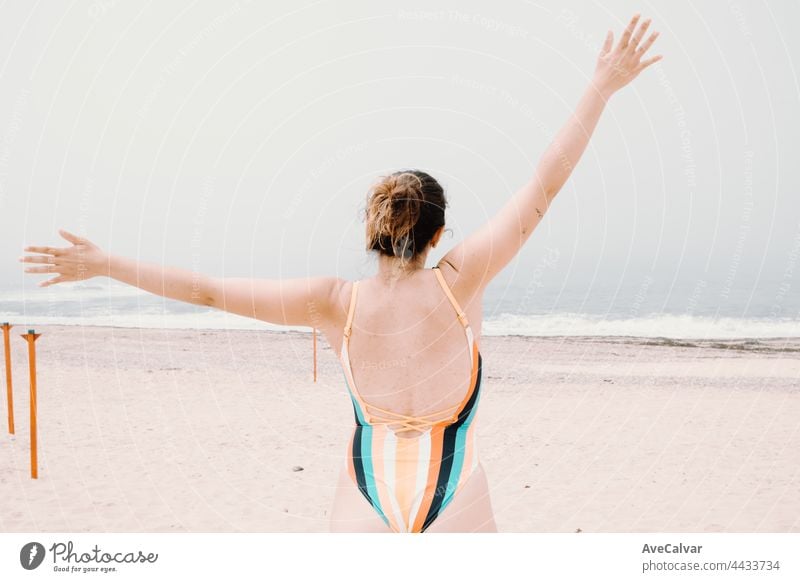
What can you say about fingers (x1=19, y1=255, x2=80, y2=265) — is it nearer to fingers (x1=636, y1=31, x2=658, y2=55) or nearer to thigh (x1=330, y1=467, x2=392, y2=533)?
thigh (x1=330, y1=467, x2=392, y2=533)

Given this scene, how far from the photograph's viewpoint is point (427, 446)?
2162 mm

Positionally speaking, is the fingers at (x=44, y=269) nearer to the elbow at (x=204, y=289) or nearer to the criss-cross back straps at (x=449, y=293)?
the elbow at (x=204, y=289)

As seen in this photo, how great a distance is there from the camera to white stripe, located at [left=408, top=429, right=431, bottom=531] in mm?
2166

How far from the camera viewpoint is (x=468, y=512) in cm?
213

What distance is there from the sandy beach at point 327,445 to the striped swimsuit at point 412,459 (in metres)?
4.20

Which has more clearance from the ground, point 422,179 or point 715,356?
point 422,179

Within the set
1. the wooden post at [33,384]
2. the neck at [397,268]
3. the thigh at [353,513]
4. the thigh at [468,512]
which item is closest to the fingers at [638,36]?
the neck at [397,268]

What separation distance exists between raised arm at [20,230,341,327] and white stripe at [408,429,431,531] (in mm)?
512

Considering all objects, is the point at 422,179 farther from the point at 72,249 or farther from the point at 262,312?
the point at 72,249

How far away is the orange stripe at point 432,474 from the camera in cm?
214

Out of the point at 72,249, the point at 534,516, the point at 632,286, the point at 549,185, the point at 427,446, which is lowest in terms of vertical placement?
the point at 632,286

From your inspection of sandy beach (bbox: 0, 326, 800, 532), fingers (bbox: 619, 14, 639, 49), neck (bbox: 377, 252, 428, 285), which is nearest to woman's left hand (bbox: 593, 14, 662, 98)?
fingers (bbox: 619, 14, 639, 49)

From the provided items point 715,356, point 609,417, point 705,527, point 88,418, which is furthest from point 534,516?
point 715,356

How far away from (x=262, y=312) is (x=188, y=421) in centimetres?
876
